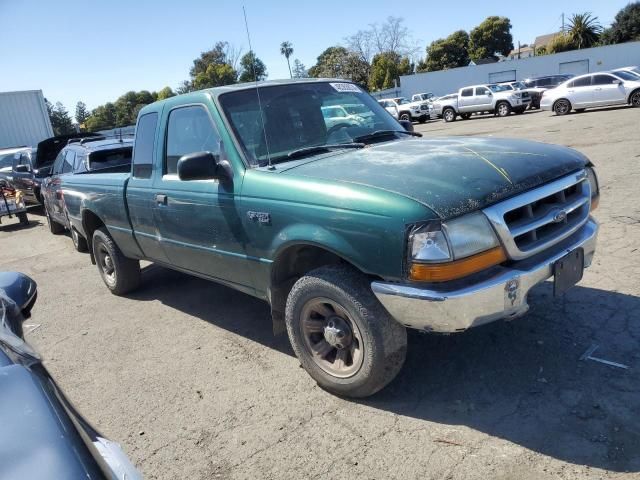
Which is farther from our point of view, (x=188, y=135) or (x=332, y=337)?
(x=188, y=135)

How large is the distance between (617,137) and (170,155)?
11504 millimetres

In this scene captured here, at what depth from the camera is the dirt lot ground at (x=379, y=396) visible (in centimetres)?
264

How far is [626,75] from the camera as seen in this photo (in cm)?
1998

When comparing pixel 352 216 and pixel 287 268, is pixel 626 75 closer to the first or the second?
pixel 287 268

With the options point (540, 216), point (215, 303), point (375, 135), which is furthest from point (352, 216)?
point (215, 303)

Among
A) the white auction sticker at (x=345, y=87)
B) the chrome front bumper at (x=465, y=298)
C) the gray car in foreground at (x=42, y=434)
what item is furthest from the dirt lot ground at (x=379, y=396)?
the white auction sticker at (x=345, y=87)

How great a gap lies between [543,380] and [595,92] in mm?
20427

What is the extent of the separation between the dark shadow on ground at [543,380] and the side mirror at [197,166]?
1504 mm

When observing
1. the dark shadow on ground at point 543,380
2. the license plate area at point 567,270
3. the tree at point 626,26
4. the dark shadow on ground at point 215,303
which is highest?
the tree at point 626,26

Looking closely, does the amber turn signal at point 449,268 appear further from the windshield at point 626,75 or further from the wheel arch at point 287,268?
the windshield at point 626,75

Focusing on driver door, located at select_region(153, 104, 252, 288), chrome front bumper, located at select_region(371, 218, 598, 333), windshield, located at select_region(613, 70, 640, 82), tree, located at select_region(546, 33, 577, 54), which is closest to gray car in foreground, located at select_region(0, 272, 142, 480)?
chrome front bumper, located at select_region(371, 218, 598, 333)

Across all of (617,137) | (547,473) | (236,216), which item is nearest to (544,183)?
(547,473)

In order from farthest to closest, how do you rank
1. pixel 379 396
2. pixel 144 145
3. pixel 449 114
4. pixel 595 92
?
pixel 449 114 → pixel 595 92 → pixel 144 145 → pixel 379 396

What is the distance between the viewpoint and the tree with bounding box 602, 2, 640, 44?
5725 centimetres
